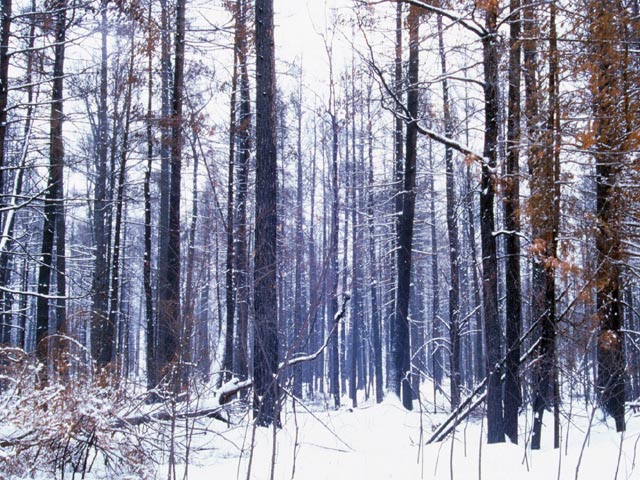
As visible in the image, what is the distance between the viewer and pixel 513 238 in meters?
8.22

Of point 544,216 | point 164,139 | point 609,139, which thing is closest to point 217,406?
point 544,216

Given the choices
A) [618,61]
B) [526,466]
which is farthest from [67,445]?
[618,61]

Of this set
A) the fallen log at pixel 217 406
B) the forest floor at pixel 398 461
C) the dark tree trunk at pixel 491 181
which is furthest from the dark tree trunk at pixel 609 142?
the fallen log at pixel 217 406

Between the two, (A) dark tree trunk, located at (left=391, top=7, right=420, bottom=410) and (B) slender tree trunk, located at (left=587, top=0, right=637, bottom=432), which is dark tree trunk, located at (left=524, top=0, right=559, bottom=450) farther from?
(A) dark tree trunk, located at (left=391, top=7, right=420, bottom=410)

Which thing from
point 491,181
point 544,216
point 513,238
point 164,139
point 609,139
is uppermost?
point 164,139

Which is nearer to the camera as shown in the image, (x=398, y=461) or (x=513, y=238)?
(x=398, y=461)

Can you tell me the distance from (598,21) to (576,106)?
4.50ft

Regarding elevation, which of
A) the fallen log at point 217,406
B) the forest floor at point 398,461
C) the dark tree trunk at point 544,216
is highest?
the dark tree trunk at point 544,216

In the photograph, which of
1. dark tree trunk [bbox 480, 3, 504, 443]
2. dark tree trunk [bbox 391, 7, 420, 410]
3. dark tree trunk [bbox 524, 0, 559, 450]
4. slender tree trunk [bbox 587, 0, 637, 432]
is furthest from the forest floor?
dark tree trunk [bbox 391, 7, 420, 410]

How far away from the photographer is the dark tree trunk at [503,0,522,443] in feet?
25.3

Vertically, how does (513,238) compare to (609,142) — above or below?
below

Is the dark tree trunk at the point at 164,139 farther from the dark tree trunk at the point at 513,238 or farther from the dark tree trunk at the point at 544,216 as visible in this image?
the dark tree trunk at the point at 544,216

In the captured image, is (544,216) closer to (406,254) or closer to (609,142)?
(609,142)

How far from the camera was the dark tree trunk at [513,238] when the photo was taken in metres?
7.72
